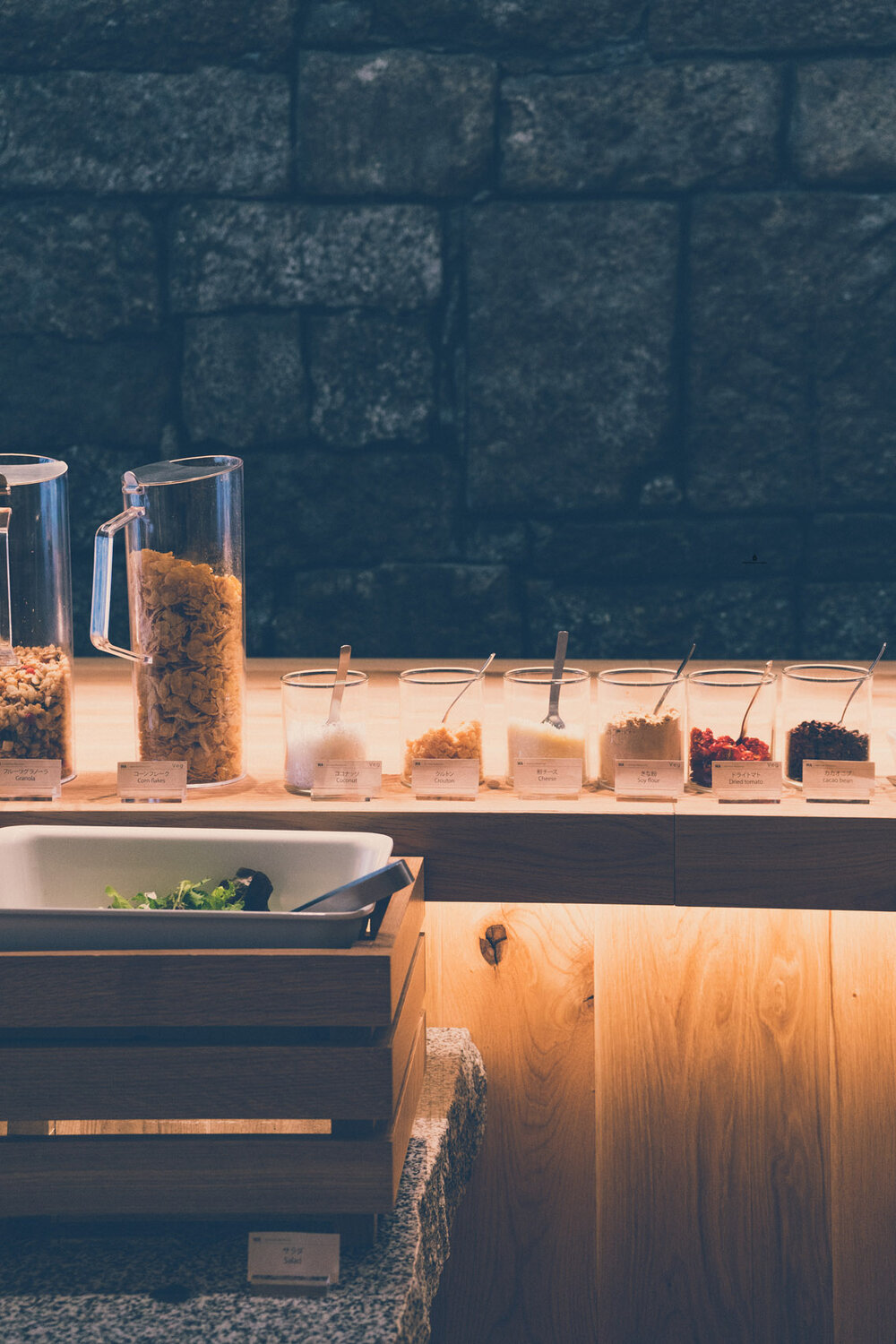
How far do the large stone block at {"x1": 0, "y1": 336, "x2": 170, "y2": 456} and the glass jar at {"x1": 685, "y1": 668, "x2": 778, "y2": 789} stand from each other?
154 cm

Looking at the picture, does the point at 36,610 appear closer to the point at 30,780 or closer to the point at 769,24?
the point at 30,780

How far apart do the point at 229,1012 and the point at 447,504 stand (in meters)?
1.58

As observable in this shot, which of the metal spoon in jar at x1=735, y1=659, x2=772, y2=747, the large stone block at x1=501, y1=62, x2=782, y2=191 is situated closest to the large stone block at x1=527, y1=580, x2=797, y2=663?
the large stone block at x1=501, y1=62, x2=782, y2=191

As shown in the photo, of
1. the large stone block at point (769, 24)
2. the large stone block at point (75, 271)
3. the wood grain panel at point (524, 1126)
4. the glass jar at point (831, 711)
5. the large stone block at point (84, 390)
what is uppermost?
the large stone block at point (769, 24)

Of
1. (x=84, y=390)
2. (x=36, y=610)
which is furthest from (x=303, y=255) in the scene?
(x=36, y=610)

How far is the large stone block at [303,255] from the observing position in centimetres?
230

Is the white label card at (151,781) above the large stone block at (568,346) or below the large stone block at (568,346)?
below

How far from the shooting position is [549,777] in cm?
113

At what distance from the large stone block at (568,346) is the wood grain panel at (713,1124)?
47.0 inches

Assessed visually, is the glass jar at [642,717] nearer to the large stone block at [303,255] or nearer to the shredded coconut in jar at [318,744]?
the shredded coconut in jar at [318,744]

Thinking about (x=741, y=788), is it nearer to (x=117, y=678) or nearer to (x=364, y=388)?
(x=117, y=678)

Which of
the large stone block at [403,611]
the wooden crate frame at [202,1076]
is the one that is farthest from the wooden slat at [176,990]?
the large stone block at [403,611]

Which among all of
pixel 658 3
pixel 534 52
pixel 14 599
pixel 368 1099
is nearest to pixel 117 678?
pixel 14 599

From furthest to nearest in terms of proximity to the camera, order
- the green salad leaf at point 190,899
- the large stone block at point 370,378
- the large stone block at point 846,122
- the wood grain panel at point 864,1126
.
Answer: the large stone block at point 370,378
the large stone block at point 846,122
the wood grain panel at point 864,1126
the green salad leaf at point 190,899
